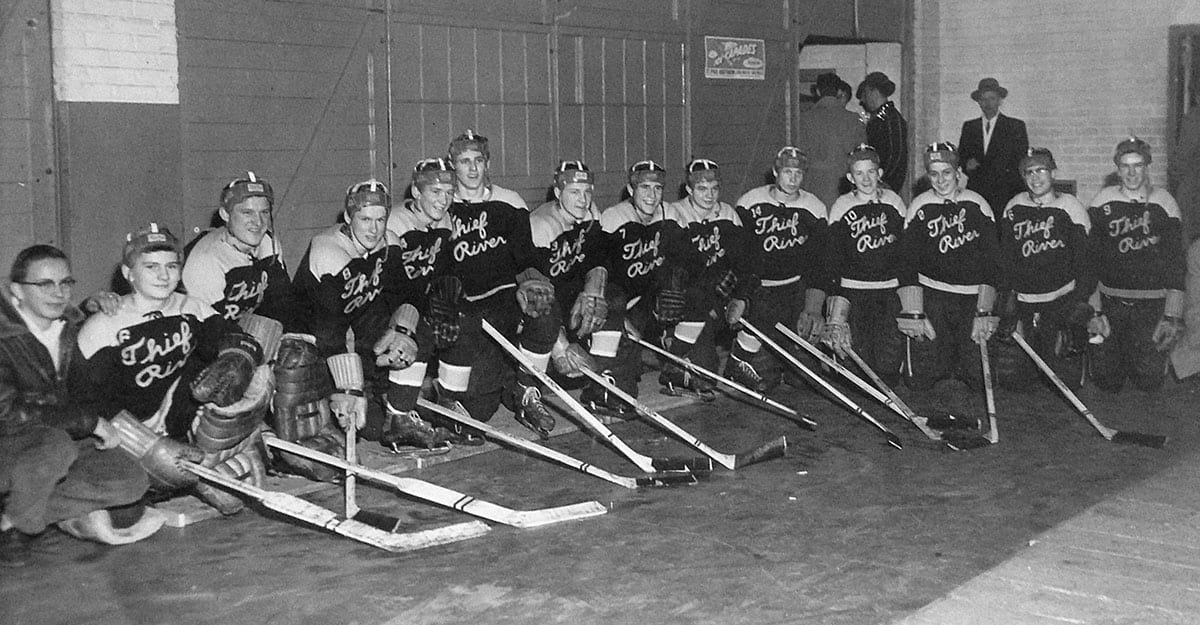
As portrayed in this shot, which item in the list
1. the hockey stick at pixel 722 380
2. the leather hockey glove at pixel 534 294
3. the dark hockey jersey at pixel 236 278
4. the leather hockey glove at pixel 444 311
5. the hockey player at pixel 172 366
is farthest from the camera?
the hockey stick at pixel 722 380

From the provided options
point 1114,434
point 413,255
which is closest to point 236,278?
point 413,255

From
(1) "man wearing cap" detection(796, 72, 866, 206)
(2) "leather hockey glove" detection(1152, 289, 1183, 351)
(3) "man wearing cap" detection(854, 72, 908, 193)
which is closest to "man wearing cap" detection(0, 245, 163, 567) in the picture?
(2) "leather hockey glove" detection(1152, 289, 1183, 351)

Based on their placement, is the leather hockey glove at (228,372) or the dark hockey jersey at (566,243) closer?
the leather hockey glove at (228,372)

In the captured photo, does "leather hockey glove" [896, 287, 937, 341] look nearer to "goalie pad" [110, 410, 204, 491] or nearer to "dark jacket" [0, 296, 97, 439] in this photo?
"goalie pad" [110, 410, 204, 491]

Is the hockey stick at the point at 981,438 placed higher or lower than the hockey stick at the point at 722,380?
lower

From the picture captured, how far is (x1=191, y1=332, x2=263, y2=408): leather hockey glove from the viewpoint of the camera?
6.36 meters

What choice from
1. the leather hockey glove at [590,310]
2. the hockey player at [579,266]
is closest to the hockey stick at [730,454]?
the leather hockey glove at [590,310]

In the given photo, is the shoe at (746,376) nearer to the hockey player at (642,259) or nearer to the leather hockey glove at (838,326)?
the leather hockey glove at (838,326)

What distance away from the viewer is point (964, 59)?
13766 millimetres

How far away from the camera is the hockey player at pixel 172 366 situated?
6258mm

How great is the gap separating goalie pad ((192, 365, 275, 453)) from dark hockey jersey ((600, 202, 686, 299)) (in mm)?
2907

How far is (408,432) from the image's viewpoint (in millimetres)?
7738

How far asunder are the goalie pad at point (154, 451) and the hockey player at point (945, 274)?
507 centimetres

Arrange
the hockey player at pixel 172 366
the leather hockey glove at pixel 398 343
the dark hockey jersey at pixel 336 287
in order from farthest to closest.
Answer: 1. the leather hockey glove at pixel 398 343
2. the dark hockey jersey at pixel 336 287
3. the hockey player at pixel 172 366
